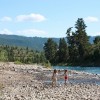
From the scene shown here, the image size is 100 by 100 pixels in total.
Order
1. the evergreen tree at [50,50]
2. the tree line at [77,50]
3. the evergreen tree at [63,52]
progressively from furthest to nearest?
1. the evergreen tree at [50,50]
2. the evergreen tree at [63,52]
3. the tree line at [77,50]

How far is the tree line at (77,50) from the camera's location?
142 metres

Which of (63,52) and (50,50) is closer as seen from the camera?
(63,52)

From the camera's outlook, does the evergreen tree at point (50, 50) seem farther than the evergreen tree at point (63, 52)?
Yes

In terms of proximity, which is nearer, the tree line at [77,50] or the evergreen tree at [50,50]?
the tree line at [77,50]

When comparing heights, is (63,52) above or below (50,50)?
below

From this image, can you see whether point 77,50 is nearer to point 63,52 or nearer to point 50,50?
point 63,52

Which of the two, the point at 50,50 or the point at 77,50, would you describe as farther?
the point at 50,50

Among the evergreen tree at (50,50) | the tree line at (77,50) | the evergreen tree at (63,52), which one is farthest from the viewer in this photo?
the evergreen tree at (50,50)

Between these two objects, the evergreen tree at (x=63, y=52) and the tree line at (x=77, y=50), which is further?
the evergreen tree at (x=63, y=52)

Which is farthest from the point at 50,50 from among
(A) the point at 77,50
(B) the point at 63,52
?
(A) the point at 77,50

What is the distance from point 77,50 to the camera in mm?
149375

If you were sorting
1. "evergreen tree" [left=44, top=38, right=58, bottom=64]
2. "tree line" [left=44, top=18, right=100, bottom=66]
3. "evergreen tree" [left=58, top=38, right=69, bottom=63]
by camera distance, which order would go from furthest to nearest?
"evergreen tree" [left=44, top=38, right=58, bottom=64], "evergreen tree" [left=58, top=38, right=69, bottom=63], "tree line" [left=44, top=18, right=100, bottom=66]

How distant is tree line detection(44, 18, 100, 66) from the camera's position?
142250 mm

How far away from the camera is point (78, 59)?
147875mm
